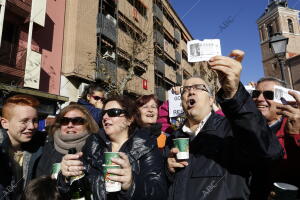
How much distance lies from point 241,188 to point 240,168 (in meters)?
0.16

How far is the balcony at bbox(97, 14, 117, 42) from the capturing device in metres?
16.9

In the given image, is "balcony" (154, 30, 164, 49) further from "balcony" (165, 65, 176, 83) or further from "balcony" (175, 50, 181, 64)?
"balcony" (175, 50, 181, 64)

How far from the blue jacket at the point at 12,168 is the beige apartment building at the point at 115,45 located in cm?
1033

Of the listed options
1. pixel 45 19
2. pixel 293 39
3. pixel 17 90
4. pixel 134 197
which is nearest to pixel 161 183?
pixel 134 197

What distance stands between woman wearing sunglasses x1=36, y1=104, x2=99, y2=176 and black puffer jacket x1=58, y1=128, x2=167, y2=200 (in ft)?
1.53

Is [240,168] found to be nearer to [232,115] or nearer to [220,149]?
[220,149]

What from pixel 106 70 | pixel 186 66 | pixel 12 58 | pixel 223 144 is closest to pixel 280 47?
pixel 223 144

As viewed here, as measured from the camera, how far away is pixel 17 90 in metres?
10.6

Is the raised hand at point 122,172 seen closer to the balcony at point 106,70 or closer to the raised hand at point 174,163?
the raised hand at point 174,163

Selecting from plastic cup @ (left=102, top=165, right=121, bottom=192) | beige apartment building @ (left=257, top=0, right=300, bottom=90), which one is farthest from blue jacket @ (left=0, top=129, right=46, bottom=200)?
beige apartment building @ (left=257, top=0, right=300, bottom=90)

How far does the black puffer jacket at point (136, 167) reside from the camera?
1.97 metres

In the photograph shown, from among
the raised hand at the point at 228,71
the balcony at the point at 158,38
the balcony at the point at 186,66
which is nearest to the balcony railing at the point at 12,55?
the raised hand at the point at 228,71

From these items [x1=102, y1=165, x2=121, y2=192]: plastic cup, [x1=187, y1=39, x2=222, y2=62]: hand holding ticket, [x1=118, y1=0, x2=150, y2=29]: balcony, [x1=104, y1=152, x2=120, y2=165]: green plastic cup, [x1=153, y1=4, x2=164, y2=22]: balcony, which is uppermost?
[x1=153, y1=4, x2=164, y2=22]: balcony

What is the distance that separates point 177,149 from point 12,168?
6.58 feet
